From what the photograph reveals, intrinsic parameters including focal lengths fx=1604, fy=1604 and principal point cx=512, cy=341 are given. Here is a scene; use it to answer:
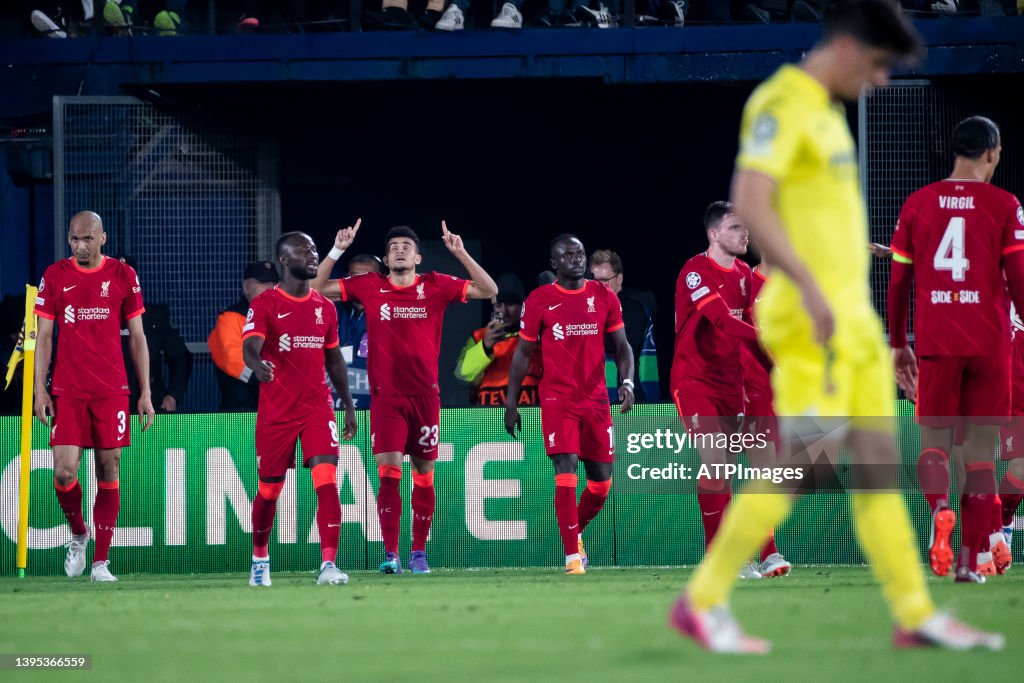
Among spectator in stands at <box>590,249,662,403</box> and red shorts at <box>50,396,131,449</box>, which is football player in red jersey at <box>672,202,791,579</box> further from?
red shorts at <box>50,396,131,449</box>

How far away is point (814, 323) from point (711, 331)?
18.2 ft

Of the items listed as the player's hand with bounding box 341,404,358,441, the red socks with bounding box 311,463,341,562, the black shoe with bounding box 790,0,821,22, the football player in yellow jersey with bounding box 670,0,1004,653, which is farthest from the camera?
the black shoe with bounding box 790,0,821,22

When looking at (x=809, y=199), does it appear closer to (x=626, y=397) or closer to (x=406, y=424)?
(x=626, y=397)

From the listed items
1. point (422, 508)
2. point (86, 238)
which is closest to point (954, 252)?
point (422, 508)

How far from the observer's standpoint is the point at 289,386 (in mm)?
10102

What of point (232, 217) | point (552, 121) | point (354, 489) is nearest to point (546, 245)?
point (552, 121)

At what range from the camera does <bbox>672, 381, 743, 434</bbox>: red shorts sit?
10.1 meters

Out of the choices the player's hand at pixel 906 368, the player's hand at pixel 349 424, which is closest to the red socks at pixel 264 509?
the player's hand at pixel 349 424

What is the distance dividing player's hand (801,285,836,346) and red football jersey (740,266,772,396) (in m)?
5.51

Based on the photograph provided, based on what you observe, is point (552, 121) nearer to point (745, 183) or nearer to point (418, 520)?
point (418, 520)

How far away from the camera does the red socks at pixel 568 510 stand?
35.4 feet

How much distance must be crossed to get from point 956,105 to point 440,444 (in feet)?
18.9

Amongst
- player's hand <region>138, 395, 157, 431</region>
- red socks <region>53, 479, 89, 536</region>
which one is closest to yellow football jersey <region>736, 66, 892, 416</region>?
player's hand <region>138, 395, 157, 431</region>

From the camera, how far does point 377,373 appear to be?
11.3 m
